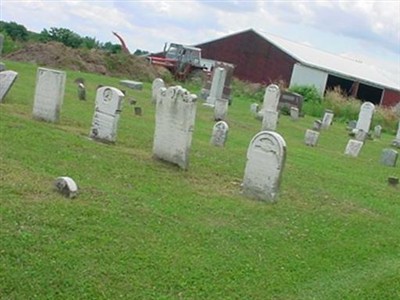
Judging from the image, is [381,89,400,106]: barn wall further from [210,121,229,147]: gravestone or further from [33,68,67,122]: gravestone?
[33,68,67,122]: gravestone

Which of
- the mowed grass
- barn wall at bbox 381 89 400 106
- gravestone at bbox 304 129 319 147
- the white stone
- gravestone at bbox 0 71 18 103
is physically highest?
barn wall at bbox 381 89 400 106

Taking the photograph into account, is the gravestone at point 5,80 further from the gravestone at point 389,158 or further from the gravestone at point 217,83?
the gravestone at point 217,83

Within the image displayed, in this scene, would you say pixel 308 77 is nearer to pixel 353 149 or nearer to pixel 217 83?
pixel 217 83

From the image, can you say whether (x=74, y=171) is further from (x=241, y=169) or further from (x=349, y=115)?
(x=349, y=115)

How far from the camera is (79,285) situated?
5.55 m

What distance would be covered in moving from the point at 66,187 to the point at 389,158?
11.5m

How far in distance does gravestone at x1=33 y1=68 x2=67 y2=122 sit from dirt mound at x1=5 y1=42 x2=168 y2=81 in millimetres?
20729

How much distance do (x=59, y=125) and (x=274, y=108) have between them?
41.1 ft

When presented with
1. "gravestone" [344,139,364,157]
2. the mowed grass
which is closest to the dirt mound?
"gravestone" [344,139,364,157]

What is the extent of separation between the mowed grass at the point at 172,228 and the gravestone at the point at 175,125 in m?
0.23

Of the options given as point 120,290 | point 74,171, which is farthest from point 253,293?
point 74,171

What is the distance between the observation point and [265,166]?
9688 millimetres

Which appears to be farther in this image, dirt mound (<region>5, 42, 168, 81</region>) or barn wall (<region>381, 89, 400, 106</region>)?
barn wall (<region>381, 89, 400, 106</region>)

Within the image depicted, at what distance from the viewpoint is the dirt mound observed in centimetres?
3441
